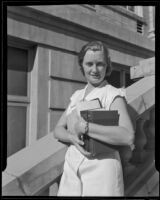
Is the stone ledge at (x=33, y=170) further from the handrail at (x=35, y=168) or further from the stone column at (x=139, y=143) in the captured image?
the stone column at (x=139, y=143)

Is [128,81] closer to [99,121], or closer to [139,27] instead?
[99,121]

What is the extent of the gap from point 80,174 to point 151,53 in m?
1.38

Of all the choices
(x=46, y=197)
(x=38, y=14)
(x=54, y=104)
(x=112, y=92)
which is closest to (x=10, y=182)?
(x=46, y=197)

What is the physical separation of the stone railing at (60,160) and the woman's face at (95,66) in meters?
0.40

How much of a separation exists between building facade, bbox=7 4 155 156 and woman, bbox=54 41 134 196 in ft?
1.13

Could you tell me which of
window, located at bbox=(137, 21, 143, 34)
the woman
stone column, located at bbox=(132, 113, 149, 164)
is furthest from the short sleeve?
window, located at bbox=(137, 21, 143, 34)

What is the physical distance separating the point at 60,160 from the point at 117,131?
53 centimetres

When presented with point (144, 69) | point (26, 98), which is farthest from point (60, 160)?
point (144, 69)

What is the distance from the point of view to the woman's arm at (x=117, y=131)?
2.05 meters

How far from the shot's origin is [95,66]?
2240 millimetres

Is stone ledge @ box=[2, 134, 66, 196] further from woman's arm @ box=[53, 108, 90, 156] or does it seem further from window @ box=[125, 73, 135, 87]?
window @ box=[125, 73, 135, 87]
